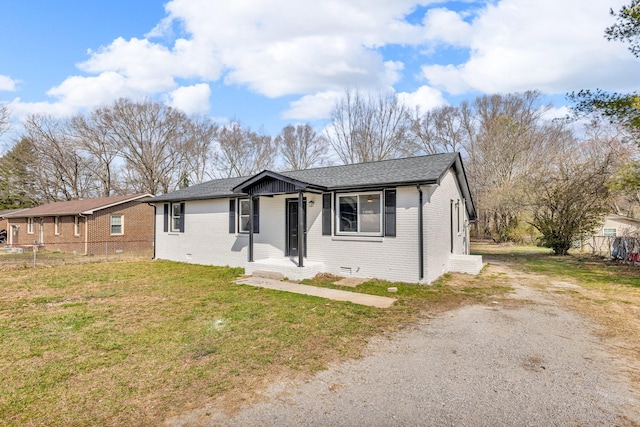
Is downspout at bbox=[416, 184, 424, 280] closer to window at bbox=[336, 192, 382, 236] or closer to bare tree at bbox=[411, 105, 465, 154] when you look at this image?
window at bbox=[336, 192, 382, 236]

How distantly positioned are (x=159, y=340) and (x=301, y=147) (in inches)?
1163

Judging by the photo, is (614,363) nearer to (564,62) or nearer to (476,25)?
(476,25)

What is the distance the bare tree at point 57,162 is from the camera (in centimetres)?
2798

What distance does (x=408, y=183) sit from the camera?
8.57 meters

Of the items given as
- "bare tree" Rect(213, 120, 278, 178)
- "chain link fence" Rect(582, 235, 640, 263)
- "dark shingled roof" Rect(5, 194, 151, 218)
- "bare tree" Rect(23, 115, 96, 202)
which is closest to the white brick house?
"chain link fence" Rect(582, 235, 640, 263)

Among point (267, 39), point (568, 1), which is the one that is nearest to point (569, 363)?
point (568, 1)

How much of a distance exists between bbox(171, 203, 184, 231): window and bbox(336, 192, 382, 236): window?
26.1 ft

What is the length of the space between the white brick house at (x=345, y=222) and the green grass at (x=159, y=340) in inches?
42.5

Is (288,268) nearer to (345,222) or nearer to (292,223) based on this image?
(292,223)

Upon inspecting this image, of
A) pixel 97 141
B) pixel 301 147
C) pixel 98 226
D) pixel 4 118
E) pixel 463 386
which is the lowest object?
pixel 463 386

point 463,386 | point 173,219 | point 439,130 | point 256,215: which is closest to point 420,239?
point 463,386

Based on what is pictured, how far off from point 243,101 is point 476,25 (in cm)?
1237

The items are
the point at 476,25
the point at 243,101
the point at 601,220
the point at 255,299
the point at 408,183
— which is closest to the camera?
the point at 255,299

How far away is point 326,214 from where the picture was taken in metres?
10.0
